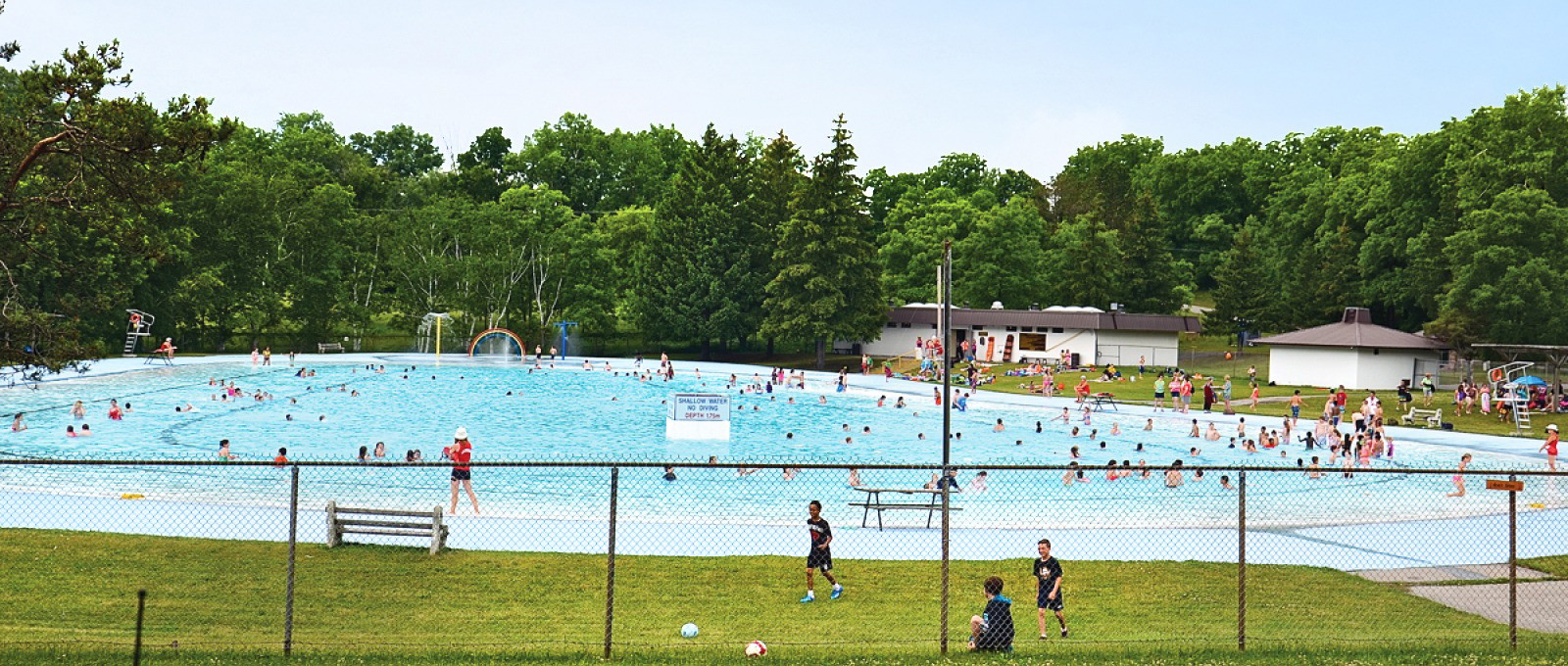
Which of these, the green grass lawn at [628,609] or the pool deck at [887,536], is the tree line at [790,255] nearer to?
the pool deck at [887,536]

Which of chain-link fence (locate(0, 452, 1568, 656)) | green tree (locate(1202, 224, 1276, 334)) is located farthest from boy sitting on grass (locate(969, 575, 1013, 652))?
green tree (locate(1202, 224, 1276, 334))

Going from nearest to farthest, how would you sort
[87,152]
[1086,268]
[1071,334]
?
[87,152]
[1071,334]
[1086,268]

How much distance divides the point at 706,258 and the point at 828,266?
8379 millimetres

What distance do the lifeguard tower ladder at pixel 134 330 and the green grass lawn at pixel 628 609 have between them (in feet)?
166

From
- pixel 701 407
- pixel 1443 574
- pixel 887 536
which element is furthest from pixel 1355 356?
pixel 887 536

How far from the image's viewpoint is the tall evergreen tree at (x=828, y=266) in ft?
228

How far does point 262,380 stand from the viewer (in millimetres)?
54656

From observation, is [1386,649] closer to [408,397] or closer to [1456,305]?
Answer: [408,397]

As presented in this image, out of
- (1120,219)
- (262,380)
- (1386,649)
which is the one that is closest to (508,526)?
(1386,649)

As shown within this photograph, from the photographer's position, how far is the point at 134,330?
Answer: 214 ft

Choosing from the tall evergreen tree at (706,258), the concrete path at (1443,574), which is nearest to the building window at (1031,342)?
the tall evergreen tree at (706,258)

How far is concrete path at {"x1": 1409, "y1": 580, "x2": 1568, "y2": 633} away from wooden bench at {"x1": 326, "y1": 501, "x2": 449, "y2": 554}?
12340 millimetres

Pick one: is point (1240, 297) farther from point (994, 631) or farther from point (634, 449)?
point (994, 631)

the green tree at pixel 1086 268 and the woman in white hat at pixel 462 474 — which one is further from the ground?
the green tree at pixel 1086 268
